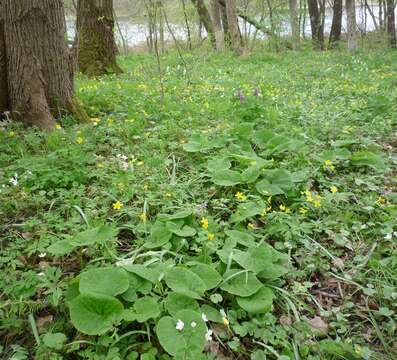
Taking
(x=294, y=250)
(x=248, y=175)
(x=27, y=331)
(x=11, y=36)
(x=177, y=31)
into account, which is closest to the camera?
(x=27, y=331)

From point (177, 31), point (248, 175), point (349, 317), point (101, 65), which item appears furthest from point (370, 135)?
point (177, 31)

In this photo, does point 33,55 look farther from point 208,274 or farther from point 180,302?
point 180,302

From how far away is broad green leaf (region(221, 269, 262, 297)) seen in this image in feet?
7.48

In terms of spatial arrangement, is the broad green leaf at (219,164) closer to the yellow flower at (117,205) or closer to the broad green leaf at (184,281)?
the yellow flower at (117,205)

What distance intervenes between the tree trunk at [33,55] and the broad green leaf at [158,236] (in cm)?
224

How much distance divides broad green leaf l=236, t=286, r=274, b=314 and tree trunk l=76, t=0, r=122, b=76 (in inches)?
273

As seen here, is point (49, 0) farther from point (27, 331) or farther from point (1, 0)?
point (27, 331)

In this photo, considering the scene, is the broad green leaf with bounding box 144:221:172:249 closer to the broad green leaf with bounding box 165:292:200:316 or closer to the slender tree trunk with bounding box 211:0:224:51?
the broad green leaf with bounding box 165:292:200:316

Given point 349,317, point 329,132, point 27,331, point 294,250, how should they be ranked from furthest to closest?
1. point 329,132
2. point 294,250
3. point 349,317
4. point 27,331

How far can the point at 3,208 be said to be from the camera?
9.78 feet

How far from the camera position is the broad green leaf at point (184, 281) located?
2188 millimetres

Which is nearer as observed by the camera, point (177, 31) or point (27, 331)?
point (27, 331)

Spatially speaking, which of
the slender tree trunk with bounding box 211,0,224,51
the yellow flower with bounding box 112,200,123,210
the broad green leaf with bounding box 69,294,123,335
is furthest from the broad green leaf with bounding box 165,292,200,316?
the slender tree trunk with bounding box 211,0,224,51

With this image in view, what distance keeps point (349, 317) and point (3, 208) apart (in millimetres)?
2528
